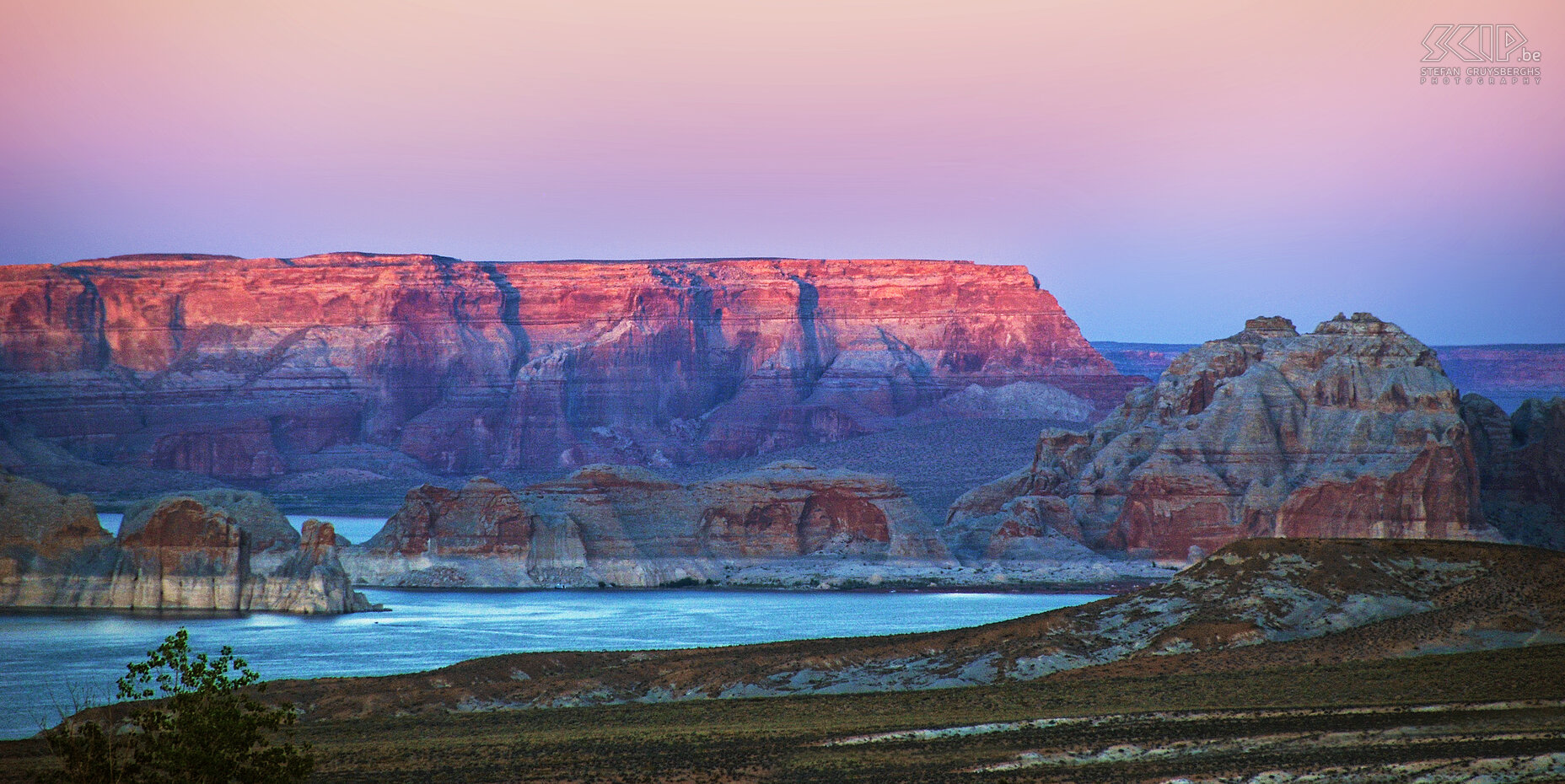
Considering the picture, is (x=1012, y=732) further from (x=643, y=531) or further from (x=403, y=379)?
(x=403, y=379)

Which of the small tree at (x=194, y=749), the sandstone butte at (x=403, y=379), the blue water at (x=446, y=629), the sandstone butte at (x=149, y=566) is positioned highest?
the sandstone butte at (x=403, y=379)

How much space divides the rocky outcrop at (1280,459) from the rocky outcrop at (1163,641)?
138ft

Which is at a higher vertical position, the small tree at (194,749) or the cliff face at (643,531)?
the small tree at (194,749)

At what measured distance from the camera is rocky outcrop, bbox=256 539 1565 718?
5191 cm

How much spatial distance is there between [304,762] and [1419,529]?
77.3m

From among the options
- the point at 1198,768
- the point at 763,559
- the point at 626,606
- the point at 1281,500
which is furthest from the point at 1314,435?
the point at 1198,768

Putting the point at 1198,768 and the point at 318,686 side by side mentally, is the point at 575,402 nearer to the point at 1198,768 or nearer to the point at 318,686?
Answer: the point at 318,686

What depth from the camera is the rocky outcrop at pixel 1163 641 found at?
170 ft

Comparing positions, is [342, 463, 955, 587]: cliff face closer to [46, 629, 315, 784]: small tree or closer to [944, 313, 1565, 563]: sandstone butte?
[944, 313, 1565, 563]: sandstone butte

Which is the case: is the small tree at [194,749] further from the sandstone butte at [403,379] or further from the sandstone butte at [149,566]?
the sandstone butte at [403,379]

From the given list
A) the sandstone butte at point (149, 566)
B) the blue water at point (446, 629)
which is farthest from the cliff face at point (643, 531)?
the sandstone butte at point (149, 566)

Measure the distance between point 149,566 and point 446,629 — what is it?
43.7 ft

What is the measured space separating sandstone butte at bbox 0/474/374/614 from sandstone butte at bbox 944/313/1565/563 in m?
39.7

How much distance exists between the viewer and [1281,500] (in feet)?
343
